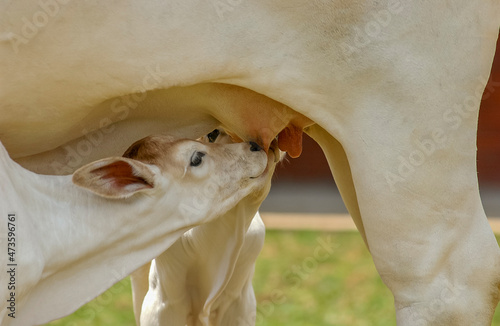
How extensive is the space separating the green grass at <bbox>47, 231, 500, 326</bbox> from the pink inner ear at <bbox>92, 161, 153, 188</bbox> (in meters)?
2.04

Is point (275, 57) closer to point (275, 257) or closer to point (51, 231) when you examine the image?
point (51, 231)

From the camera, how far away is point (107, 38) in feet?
7.04

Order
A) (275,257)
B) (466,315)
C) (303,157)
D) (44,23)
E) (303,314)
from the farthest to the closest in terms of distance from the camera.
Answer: (303,157) < (275,257) < (303,314) < (466,315) < (44,23)

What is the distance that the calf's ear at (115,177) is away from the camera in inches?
85.6

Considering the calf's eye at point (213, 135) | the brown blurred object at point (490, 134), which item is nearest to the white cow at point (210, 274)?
the calf's eye at point (213, 135)

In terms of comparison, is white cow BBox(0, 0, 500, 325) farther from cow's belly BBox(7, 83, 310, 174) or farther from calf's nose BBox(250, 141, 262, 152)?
calf's nose BBox(250, 141, 262, 152)

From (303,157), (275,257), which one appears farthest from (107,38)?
(303,157)

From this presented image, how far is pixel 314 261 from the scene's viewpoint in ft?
16.8

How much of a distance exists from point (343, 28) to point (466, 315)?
755 millimetres

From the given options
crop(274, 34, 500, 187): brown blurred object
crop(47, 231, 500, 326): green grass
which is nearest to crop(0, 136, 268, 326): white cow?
crop(47, 231, 500, 326): green grass

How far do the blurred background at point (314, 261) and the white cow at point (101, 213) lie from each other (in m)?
1.66

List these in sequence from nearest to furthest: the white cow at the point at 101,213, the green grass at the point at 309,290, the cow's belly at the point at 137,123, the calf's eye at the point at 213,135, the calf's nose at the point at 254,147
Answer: the white cow at the point at 101,213 → the cow's belly at the point at 137,123 → the calf's nose at the point at 254,147 → the calf's eye at the point at 213,135 → the green grass at the point at 309,290

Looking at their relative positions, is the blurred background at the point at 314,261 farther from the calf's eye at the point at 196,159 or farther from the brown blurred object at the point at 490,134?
the calf's eye at the point at 196,159

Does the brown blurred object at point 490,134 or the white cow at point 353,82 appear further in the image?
the brown blurred object at point 490,134
